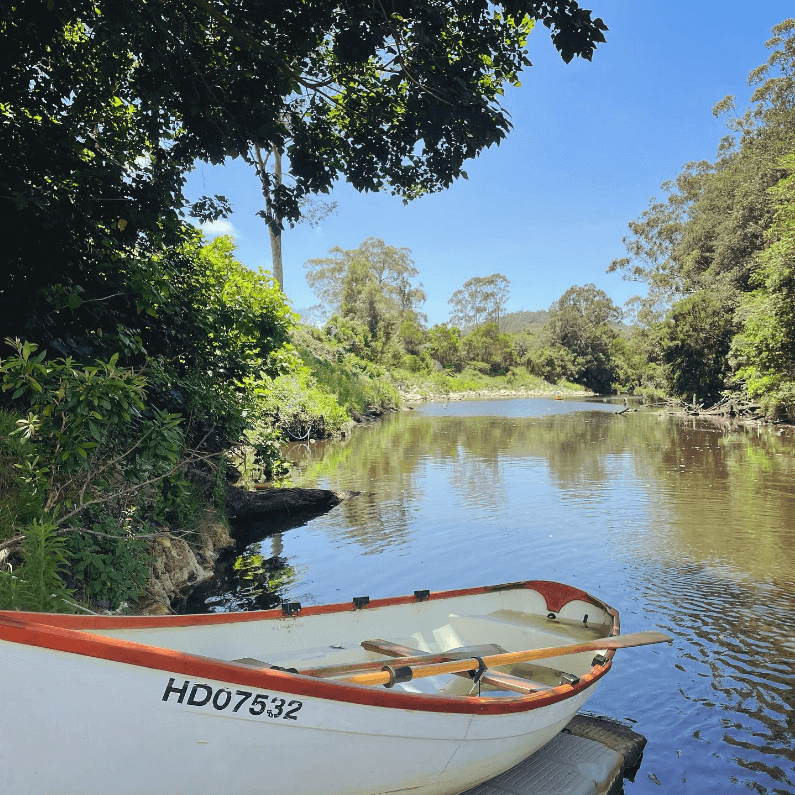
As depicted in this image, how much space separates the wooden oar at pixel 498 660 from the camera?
3.50 m

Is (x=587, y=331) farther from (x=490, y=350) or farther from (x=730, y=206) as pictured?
(x=730, y=206)

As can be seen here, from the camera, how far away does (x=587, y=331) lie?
3332 inches

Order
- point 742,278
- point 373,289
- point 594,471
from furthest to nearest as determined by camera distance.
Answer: point 373,289
point 742,278
point 594,471

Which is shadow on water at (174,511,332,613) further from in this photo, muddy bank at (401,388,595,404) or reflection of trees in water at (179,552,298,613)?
muddy bank at (401,388,595,404)

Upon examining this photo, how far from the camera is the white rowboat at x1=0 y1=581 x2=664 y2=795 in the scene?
2.46 m

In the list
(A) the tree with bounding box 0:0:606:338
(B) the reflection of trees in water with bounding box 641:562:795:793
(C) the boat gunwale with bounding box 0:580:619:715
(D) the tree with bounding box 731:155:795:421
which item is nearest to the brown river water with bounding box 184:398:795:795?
(B) the reflection of trees in water with bounding box 641:562:795:793

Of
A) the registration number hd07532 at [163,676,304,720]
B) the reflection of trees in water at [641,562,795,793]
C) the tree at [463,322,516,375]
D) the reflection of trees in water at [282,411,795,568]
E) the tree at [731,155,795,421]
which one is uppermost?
the tree at [463,322,516,375]

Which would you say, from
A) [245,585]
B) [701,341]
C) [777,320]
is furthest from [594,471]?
[701,341]

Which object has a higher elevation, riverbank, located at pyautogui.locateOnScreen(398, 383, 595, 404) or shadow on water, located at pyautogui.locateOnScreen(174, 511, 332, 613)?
riverbank, located at pyautogui.locateOnScreen(398, 383, 595, 404)

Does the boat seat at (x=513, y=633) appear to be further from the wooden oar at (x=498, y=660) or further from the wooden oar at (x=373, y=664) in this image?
the wooden oar at (x=373, y=664)

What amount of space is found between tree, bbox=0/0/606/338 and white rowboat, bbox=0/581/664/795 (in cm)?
363

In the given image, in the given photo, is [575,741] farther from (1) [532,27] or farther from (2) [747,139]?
(2) [747,139]

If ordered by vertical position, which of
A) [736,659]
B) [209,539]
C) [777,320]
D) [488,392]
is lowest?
[736,659]

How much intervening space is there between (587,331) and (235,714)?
286 ft
